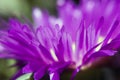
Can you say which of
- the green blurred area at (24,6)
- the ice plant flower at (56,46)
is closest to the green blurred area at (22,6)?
the green blurred area at (24,6)

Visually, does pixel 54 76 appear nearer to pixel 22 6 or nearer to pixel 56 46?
pixel 56 46

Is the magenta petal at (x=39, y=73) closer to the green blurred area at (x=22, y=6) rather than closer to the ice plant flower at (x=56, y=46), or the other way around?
the ice plant flower at (x=56, y=46)

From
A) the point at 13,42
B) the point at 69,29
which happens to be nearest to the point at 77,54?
the point at 13,42

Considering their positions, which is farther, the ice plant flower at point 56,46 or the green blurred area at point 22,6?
the green blurred area at point 22,6

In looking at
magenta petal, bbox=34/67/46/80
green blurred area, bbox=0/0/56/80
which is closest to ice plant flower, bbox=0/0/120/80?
magenta petal, bbox=34/67/46/80

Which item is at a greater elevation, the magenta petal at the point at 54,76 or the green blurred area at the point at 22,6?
the magenta petal at the point at 54,76

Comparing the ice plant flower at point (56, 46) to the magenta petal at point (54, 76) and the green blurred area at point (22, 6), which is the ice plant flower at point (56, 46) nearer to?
the magenta petal at point (54, 76)

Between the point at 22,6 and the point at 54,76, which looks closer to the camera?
the point at 54,76

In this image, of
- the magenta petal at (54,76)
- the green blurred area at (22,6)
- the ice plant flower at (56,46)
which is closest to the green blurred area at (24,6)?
the green blurred area at (22,6)

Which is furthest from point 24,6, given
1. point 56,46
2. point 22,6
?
point 56,46

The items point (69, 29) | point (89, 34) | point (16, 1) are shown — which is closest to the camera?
point (89, 34)

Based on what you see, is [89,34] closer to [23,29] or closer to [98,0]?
[23,29]
